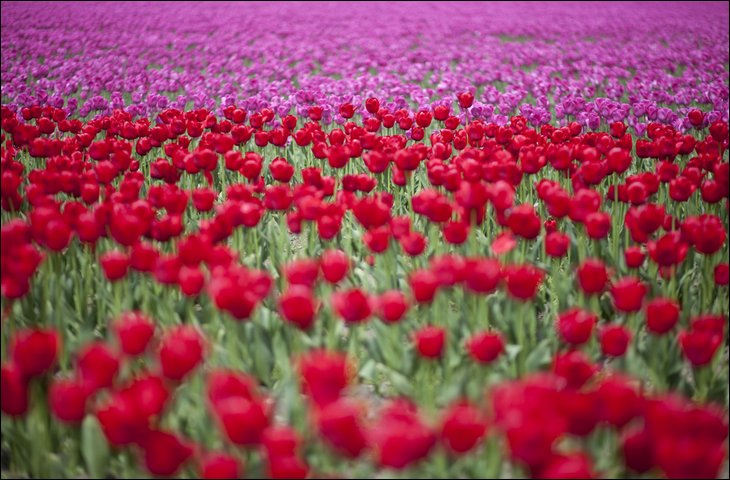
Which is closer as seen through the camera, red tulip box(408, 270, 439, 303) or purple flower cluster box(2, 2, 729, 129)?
red tulip box(408, 270, 439, 303)

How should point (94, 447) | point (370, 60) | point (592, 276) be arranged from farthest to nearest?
point (370, 60) < point (592, 276) < point (94, 447)

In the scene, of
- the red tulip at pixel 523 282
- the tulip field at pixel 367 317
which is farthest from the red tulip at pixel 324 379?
the red tulip at pixel 523 282

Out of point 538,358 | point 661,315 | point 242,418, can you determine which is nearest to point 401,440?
point 242,418

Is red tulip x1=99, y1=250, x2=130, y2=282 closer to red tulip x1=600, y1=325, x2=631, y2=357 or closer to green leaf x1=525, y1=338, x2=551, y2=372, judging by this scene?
green leaf x1=525, y1=338, x2=551, y2=372

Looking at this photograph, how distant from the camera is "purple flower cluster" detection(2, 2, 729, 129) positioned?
7672 mm

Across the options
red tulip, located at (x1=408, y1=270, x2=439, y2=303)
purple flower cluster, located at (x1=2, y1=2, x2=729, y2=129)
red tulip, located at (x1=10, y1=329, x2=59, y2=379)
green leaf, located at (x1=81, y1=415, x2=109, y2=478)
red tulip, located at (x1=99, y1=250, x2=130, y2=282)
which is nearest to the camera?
red tulip, located at (x1=10, y1=329, x2=59, y2=379)

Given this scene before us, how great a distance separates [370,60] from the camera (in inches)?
494

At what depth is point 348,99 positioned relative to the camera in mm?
7773

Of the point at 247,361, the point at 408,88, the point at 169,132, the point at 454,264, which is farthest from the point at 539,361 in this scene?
the point at 408,88

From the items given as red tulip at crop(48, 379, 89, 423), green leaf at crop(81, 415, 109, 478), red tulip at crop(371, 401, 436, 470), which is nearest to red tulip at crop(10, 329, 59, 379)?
red tulip at crop(48, 379, 89, 423)

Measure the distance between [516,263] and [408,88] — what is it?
266 inches

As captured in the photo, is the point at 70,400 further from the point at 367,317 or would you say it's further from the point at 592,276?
the point at 592,276

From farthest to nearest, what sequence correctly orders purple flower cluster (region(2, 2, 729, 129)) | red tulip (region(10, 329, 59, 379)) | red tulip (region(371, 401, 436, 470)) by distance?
purple flower cluster (region(2, 2, 729, 129)) → red tulip (region(10, 329, 59, 379)) → red tulip (region(371, 401, 436, 470))

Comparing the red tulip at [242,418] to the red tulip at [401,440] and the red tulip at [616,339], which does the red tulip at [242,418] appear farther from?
the red tulip at [616,339]
